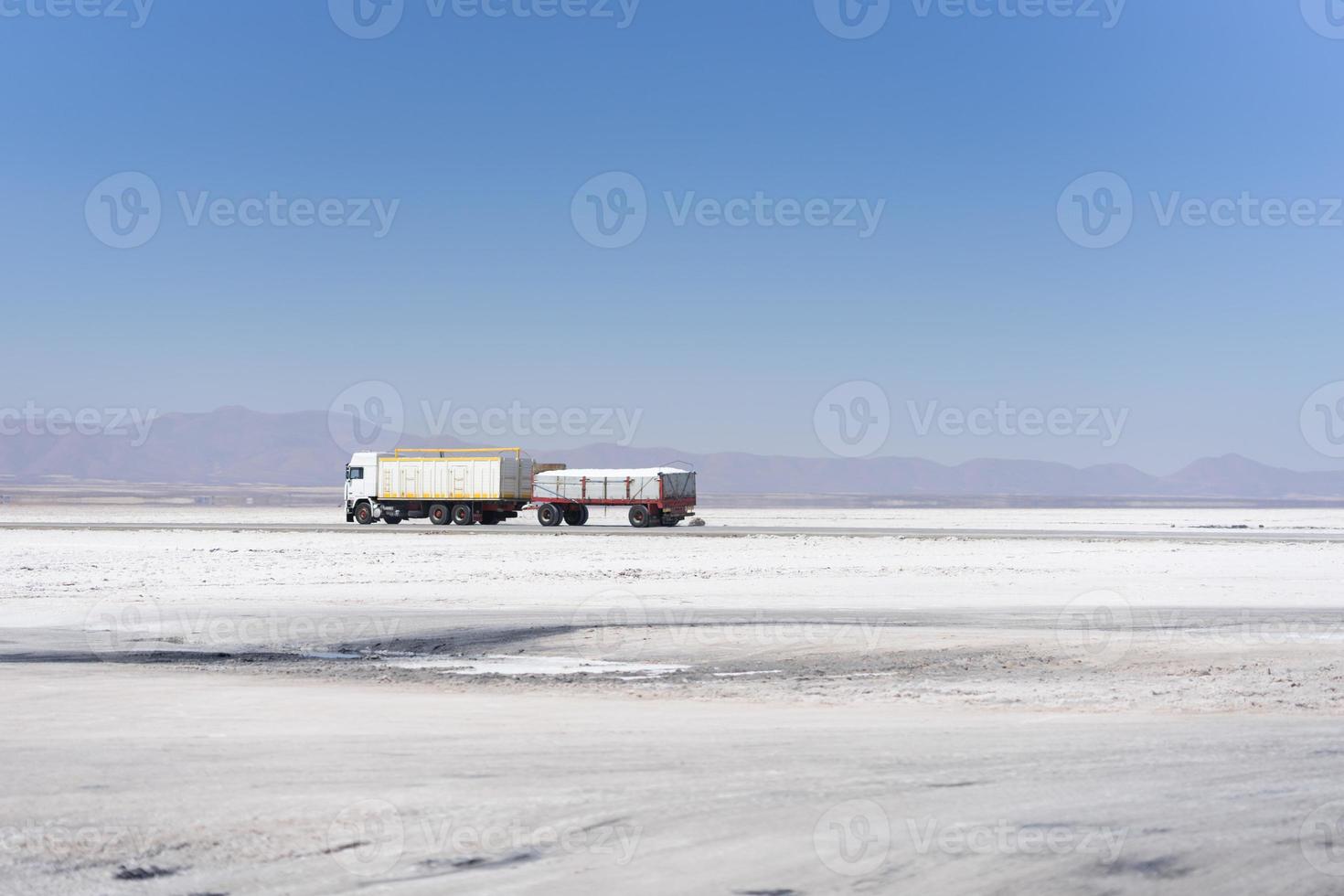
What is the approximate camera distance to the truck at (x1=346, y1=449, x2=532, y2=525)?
177ft

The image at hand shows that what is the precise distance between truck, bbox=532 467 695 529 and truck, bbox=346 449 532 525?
1339 mm

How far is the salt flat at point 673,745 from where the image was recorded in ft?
22.1

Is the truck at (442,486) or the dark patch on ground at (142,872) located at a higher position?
the truck at (442,486)

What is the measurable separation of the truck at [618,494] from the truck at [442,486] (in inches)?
52.7

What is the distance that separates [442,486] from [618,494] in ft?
27.8

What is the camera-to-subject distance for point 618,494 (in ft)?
171

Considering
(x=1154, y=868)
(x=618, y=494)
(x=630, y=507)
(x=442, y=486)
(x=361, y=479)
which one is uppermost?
(x=361, y=479)

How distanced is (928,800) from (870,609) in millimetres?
12861

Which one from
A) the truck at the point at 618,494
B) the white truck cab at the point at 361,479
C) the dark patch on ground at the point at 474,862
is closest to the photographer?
the dark patch on ground at the point at 474,862

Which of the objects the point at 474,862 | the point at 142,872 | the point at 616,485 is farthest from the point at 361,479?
the point at 474,862

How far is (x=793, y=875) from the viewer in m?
6.52

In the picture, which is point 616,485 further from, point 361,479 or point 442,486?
point 361,479

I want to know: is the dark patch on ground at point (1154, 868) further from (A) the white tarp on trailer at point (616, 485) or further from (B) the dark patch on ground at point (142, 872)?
(A) the white tarp on trailer at point (616, 485)

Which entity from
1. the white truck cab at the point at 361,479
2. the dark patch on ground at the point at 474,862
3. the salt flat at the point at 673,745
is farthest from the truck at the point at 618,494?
the dark patch on ground at the point at 474,862
